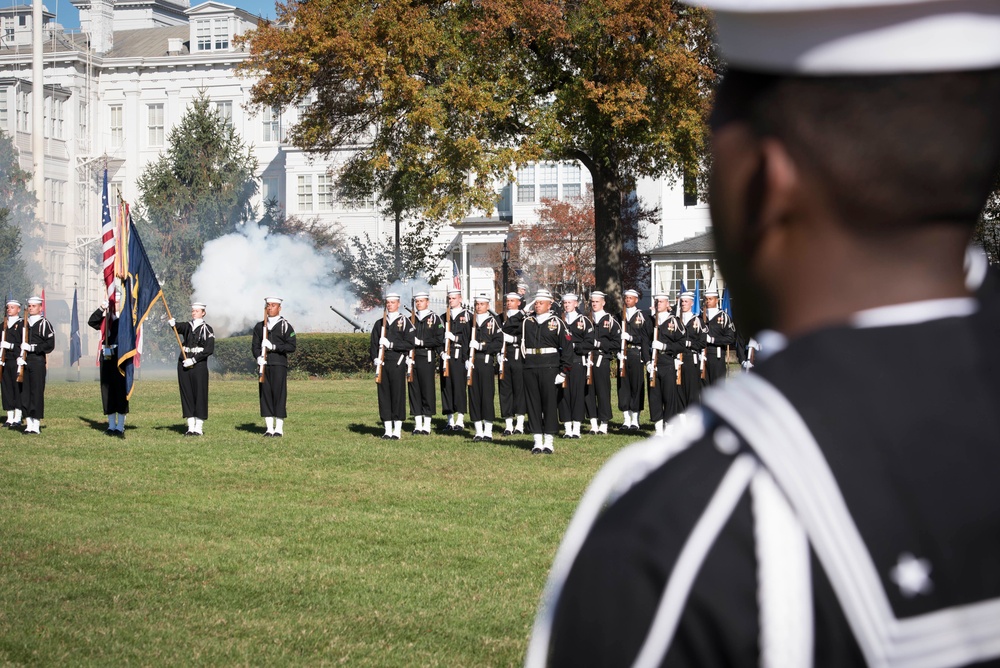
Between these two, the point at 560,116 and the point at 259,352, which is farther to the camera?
the point at 560,116

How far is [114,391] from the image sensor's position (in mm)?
18953

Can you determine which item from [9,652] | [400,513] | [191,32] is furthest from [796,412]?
[191,32]

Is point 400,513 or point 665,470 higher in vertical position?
point 665,470

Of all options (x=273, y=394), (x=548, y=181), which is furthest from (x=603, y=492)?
(x=548, y=181)

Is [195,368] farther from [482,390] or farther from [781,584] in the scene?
[781,584]

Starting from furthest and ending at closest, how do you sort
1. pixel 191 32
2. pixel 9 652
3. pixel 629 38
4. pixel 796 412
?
pixel 191 32 → pixel 629 38 → pixel 9 652 → pixel 796 412

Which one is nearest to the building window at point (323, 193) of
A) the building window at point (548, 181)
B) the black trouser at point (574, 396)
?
the building window at point (548, 181)

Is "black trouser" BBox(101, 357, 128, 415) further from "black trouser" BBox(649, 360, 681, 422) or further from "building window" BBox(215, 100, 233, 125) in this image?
"building window" BBox(215, 100, 233, 125)

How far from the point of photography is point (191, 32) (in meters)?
64.1

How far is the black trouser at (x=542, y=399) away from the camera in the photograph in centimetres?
1730

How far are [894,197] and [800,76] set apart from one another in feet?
0.48

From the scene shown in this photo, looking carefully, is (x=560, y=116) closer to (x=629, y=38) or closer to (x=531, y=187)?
(x=629, y=38)

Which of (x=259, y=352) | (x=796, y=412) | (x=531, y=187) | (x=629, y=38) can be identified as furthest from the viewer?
(x=531, y=187)

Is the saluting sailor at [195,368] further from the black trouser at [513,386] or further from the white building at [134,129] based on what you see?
the white building at [134,129]
